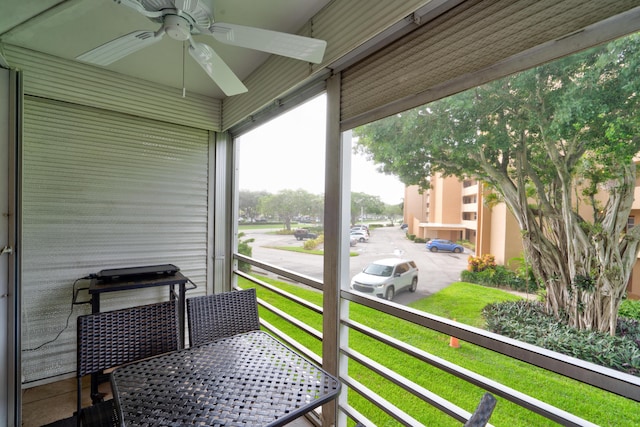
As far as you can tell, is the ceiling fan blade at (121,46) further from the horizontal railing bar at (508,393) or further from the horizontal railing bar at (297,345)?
the horizontal railing bar at (297,345)

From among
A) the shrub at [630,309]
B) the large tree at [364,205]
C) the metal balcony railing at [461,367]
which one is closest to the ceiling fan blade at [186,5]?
the large tree at [364,205]

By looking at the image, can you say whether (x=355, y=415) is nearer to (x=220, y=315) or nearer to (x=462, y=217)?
(x=220, y=315)

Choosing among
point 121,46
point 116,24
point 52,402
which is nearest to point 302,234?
point 121,46

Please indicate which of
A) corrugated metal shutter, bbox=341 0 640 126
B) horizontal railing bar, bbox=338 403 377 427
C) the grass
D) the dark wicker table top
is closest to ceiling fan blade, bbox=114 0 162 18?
corrugated metal shutter, bbox=341 0 640 126

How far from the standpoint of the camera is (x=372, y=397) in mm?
1874

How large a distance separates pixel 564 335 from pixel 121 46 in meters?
2.80

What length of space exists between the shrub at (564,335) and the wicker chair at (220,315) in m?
1.67

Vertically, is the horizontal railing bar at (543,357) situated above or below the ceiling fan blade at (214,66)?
below

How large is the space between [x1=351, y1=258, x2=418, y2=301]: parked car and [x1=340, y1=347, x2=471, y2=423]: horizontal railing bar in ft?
1.95

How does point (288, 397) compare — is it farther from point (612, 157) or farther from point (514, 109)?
point (514, 109)

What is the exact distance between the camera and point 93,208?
9.52 ft

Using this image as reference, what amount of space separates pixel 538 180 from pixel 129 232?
362cm

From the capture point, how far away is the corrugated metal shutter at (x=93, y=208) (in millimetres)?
2656

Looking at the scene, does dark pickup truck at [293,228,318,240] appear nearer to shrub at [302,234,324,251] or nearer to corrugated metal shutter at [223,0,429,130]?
shrub at [302,234,324,251]
